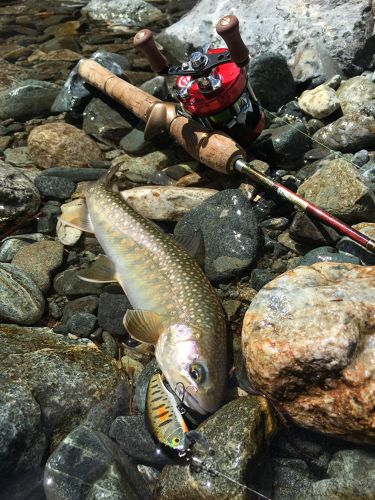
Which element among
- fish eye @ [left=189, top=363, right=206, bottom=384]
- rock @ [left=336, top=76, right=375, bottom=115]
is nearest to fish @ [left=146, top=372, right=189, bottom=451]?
fish eye @ [left=189, top=363, right=206, bottom=384]

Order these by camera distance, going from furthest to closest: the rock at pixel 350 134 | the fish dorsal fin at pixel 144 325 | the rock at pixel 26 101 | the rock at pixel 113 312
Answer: the rock at pixel 26 101 → the rock at pixel 350 134 → the rock at pixel 113 312 → the fish dorsal fin at pixel 144 325

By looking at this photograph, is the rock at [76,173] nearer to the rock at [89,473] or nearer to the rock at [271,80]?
the rock at [271,80]

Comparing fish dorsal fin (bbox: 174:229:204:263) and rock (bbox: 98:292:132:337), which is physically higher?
fish dorsal fin (bbox: 174:229:204:263)

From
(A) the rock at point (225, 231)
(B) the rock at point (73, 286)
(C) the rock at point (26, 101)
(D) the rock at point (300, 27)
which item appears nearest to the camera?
(A) the rock at point (225, 231)

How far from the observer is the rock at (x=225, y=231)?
16.4 ft

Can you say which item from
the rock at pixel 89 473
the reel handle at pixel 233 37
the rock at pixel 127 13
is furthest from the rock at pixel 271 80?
the rock at pixel 89 473

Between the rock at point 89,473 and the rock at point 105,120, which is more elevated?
the rock at point 105,120

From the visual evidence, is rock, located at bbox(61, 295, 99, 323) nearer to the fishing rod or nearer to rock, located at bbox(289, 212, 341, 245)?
the fishing rod

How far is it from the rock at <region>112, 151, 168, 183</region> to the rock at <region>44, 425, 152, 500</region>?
3371mm

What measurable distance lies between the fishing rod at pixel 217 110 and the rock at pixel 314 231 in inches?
7.6

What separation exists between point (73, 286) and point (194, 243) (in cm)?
120

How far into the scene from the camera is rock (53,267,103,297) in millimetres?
5113

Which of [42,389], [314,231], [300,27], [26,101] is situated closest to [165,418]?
[42,389]

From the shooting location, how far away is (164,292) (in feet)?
14.5
